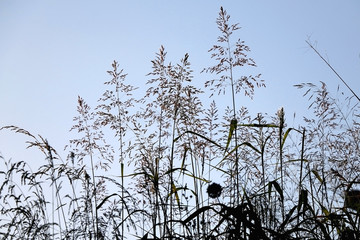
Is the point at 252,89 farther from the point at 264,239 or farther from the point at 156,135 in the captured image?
the point at 264,239

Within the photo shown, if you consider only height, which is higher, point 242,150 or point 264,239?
point 242,150

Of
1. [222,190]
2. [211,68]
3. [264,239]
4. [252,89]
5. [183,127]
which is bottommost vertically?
[264,239]

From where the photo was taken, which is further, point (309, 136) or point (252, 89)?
point (309, 136)

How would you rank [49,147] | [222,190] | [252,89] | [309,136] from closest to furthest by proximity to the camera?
1. [49,147]
2. [222,190]
3. [252,89]
4. [309,136]

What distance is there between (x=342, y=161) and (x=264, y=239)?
201 centimetres

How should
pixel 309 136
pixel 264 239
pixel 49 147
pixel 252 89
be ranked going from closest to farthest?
pixel 264 239
pixel 49 147
pixel 252 89
pixel 309 136

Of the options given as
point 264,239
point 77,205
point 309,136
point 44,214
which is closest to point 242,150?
point 309,136

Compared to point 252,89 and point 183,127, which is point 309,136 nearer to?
point 252,89

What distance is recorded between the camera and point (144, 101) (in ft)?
11.7

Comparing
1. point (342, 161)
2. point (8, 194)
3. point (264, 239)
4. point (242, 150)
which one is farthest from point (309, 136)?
point (8, 194)

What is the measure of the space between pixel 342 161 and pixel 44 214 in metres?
2.39

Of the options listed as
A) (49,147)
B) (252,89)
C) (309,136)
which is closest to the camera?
(49,147)

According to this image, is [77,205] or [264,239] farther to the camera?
[77,205]

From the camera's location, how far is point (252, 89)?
3439mm
